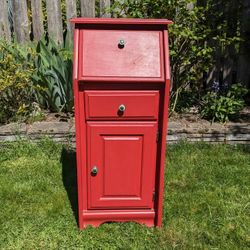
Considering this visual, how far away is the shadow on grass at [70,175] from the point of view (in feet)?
11.2

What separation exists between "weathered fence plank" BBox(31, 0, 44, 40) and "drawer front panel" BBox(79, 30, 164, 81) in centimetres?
257

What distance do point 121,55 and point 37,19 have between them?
272cm

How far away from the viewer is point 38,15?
196 inches

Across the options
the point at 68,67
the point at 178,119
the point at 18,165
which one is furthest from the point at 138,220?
the point at 68,67

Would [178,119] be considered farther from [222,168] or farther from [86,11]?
[86,11]

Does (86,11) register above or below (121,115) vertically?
above

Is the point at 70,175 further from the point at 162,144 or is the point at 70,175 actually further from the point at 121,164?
the point at 162,144

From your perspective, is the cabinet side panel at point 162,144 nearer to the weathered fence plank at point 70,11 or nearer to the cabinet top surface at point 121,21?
the cabinet top surface at point 121,21

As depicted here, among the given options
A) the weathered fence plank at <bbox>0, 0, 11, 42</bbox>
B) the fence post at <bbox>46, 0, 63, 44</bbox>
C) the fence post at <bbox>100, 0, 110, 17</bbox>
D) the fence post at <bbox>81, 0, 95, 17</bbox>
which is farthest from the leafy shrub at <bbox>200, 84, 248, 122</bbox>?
the weathered fence plank at <bbox>0, 0, 11, 42</bbox>

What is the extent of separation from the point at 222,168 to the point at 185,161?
1.20 feet

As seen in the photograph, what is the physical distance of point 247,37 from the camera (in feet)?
16.1

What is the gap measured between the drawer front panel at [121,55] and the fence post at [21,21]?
262 centimetres

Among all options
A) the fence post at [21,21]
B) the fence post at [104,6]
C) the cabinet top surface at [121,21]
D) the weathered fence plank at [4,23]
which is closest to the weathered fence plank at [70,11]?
the fence post at [104,6]

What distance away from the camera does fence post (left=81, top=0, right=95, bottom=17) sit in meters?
4.93
